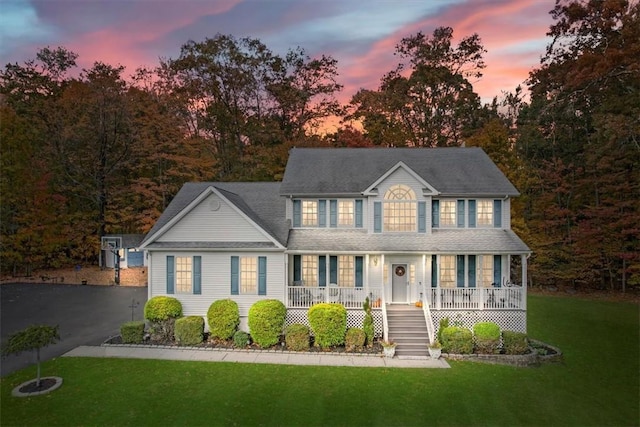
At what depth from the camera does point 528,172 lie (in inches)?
1249

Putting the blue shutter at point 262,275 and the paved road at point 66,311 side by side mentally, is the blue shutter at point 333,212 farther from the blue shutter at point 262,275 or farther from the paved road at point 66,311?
the paved road at point 66,311

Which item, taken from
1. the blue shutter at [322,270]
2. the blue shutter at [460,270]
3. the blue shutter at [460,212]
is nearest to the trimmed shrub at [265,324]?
the blue shutter at [322,270]

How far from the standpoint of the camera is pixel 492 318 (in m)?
16.8

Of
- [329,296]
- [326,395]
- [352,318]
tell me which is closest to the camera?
[326,395]

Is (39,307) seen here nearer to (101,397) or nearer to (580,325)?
(101,397)

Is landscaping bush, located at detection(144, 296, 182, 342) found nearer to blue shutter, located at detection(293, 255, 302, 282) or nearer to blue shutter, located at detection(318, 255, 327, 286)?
blue shutter, located at detection(293, 255, 302, 282)

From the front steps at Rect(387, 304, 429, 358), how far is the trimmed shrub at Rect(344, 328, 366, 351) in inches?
51.5

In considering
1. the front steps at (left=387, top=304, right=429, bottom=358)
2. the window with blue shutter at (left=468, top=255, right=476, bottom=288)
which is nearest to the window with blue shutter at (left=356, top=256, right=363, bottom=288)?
the front steps at (left=387, top=304, right=429, bottom=358)

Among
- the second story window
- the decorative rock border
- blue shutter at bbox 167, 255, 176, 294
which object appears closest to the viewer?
the decorative rock border

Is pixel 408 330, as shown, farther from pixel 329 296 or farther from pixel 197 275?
pixel 197 275

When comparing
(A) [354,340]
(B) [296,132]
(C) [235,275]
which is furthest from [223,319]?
(B) [296,132]

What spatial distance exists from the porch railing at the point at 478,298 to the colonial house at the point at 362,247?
0.05 m

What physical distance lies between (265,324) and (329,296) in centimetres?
347

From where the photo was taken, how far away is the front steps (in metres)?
15.4
